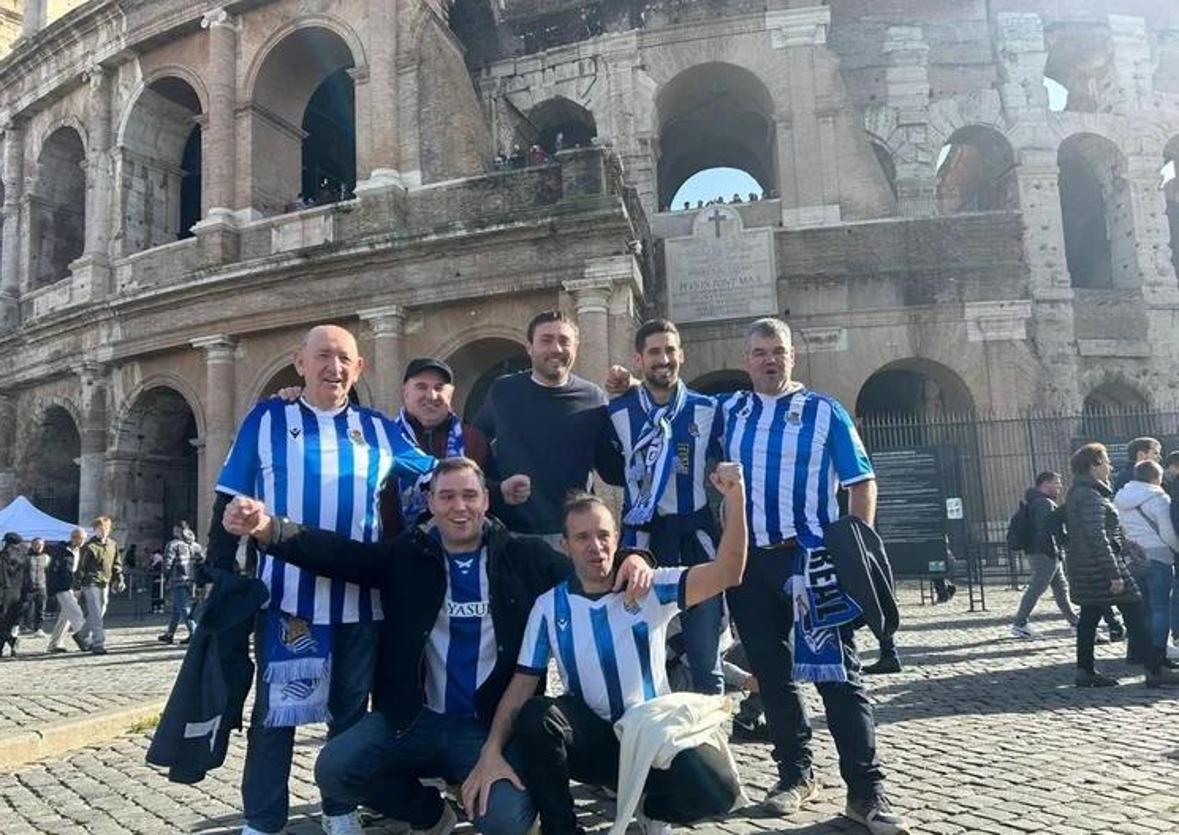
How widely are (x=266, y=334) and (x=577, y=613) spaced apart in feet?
42.9

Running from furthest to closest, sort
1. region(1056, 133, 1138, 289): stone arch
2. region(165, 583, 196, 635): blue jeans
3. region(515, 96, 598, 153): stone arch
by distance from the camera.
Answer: region(1056, 133, 1138, 289): stone arch → region(515, 96, 598, 153): stone arch → region(165, 583, 196, 635): blue jeans

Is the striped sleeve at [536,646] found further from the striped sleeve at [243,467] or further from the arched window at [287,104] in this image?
the arched window at [287,104]

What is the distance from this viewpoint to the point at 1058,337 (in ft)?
55.5

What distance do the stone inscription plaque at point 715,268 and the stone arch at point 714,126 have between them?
5.71 feet

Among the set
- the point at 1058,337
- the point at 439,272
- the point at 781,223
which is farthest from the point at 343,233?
the point at 1058,337

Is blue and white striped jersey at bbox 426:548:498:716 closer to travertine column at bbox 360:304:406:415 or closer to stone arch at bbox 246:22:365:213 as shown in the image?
travertine column at bbox 360:304:406:415

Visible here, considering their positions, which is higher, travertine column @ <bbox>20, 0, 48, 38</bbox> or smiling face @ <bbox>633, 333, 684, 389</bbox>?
travertine column @ <bbox>20, 0, 48, 38</bbox>

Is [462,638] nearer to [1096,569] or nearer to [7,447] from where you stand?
[1096,569]

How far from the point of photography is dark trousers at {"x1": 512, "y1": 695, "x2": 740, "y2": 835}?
283 cm

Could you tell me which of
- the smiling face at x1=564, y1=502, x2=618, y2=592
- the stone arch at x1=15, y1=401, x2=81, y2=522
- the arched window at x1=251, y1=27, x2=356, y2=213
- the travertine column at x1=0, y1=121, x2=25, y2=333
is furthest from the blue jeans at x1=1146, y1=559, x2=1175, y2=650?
the travertine column at x1=0, y1=121, x2=25, y2=333

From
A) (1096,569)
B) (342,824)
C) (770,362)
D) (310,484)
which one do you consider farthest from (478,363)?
(342,824)

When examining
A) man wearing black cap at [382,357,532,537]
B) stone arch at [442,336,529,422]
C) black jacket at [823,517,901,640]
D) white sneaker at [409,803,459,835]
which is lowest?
white sneaker at [409,803,459,835]

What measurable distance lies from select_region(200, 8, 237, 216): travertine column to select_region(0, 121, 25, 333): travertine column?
6.18m

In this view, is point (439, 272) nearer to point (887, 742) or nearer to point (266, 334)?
point (266, 334)
